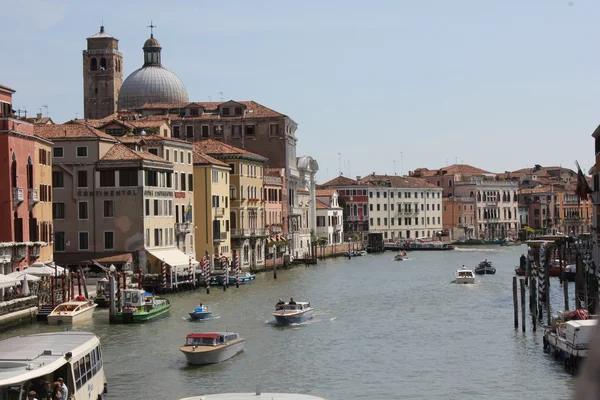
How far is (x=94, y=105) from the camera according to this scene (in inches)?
3189

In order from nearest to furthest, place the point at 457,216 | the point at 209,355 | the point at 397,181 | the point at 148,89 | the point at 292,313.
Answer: the point at 209,355 < the point at 292,313 < the point at 148,89 < the point at 397,181 < the point at 457,216

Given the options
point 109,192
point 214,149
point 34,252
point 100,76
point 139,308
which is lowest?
point 139,308

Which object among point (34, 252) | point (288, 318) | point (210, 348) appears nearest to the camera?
point (210, 348)

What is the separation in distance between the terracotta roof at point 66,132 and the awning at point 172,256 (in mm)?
4967

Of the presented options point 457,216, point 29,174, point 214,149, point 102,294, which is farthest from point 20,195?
point 457,216

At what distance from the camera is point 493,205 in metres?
106

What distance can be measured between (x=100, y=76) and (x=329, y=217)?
21309 millimetres

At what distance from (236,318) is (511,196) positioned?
83333mm

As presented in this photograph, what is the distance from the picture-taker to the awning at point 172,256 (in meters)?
40.0

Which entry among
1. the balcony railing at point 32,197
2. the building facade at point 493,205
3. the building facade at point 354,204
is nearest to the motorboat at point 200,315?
the balcony railing at point 32,197

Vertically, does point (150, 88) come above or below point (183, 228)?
above

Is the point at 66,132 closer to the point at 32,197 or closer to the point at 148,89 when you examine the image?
the point at 32,197

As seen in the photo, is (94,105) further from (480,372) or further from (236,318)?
(480,372)

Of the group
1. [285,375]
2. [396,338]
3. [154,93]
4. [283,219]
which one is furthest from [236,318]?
[154,93]
